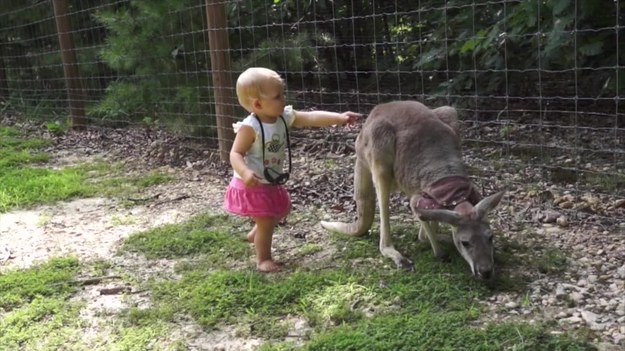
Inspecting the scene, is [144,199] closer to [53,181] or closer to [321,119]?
[53,181]

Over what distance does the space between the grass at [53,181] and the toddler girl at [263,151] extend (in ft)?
7.18

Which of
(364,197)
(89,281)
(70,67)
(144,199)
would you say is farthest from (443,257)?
(70,67)

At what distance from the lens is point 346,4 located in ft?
23.2

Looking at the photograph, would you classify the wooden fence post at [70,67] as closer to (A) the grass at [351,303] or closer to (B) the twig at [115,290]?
(A) the grass at [351,303]

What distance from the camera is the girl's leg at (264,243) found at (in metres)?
3.47

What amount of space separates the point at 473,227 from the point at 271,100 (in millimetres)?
1151

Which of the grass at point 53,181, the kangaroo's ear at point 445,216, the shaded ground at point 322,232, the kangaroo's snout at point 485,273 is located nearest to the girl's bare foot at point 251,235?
the shaded ground at point 322,232

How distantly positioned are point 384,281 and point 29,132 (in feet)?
22.8

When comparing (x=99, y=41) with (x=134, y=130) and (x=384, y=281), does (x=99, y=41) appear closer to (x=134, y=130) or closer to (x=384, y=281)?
(x=134, y=130)

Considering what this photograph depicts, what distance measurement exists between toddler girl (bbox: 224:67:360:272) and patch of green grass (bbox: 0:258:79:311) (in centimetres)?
98

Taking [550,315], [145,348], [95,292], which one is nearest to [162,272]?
[95,292]

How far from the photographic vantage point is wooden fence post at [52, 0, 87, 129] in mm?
8055

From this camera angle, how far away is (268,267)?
11.5ft

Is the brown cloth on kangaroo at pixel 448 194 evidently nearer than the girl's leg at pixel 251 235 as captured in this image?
Yes
